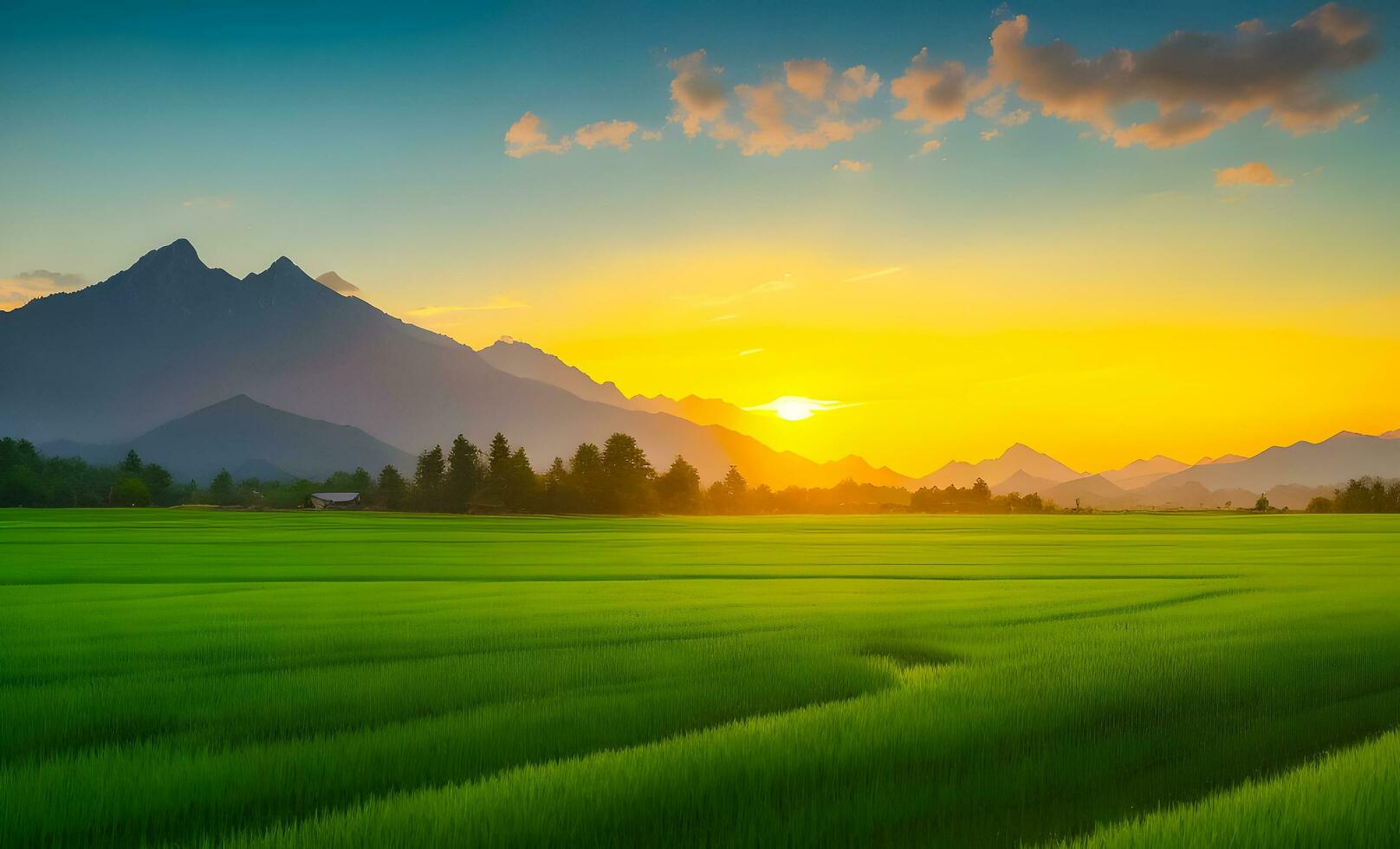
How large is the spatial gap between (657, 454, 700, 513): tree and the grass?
124366 millimetres

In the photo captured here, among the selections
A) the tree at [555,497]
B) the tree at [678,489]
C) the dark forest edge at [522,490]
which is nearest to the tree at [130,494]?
the dark forest edge at [522,490]

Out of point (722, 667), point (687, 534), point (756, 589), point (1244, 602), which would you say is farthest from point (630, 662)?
point (687, 534)

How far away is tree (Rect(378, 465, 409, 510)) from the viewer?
148 metres

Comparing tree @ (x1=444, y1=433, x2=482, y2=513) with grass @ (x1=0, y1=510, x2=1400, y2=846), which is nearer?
grass @ (x1=0, y1=510, x2=1400, y2=846)

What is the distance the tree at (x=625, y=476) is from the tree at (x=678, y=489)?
1016 centimetres

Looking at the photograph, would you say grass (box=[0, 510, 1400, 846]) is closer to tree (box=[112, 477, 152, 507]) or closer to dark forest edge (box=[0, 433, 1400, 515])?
dark forest edge (box=[0, 433, 1400, 515])

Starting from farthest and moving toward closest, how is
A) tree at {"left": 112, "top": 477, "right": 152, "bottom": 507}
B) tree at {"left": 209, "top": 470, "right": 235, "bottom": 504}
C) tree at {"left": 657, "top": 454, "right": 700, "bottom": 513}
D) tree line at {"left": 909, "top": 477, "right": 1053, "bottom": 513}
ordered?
tree at {"left": 209, "top": 470, "right": 235, "bottom": 504}, tree line at {"left": 909, "top": 477, "right": 1053, "bottom": 513}, tree at {"left": 657, "top": 454, "right": 700, "bottom": 513}, tree at {"left": 112, "top": 477, "right": 152, "bottom": 507}

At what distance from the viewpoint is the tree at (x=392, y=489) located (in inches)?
5817

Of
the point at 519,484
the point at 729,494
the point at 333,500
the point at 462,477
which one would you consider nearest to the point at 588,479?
the point at 519,484

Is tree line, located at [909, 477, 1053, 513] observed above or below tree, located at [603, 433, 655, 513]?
below

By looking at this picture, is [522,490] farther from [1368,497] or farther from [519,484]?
[1368,497]

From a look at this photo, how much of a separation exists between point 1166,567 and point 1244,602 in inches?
649

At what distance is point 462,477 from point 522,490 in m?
13.2

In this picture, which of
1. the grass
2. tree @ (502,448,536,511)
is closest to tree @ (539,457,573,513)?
tree @ (502,448,536,511)
